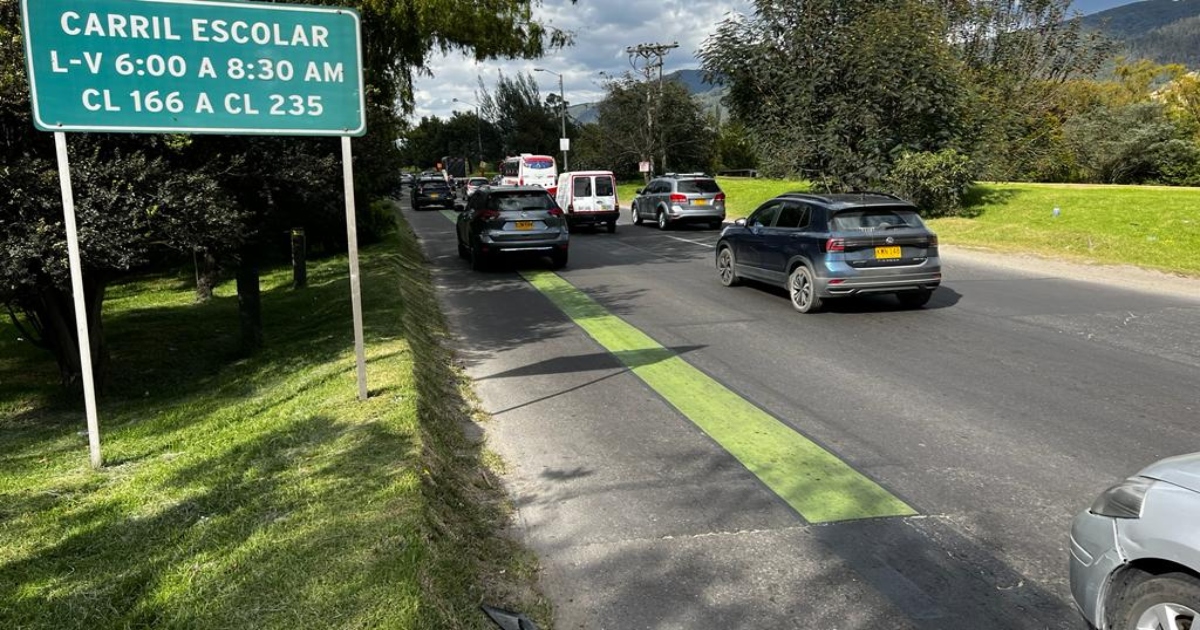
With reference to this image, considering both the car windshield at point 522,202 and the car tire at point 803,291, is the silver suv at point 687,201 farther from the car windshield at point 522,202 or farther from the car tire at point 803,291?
the car tire at point 803,291

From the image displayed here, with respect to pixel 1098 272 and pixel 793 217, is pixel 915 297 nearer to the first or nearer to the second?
pixel 793 217

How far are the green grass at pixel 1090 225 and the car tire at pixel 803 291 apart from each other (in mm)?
7687

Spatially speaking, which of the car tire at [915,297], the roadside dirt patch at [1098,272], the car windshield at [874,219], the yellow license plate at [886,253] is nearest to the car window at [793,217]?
the car windshield at [874,219]

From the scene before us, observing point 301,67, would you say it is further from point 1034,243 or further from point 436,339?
point 1034,243

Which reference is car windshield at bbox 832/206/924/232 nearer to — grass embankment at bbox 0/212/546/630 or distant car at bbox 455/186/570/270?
grass embankment at bbox 0/212/546/630

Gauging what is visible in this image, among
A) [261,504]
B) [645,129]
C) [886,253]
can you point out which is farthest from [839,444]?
[645,129]

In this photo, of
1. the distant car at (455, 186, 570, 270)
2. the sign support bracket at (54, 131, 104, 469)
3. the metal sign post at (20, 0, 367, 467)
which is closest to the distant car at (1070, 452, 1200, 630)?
the metal sign post at (20, 0, 367, 467)

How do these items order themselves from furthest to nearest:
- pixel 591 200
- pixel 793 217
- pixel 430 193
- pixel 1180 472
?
pixel 430 193 < pixel 591 200 < pixel 793 217 < pixel 1180 472

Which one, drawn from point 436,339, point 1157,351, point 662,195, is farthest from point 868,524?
point 662,195

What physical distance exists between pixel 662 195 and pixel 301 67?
20.3m

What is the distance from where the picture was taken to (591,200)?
24891mm

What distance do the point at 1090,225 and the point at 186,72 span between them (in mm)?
19098

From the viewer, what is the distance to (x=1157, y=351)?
8.13 metres

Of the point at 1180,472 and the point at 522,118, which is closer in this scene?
the point at 1180,472
